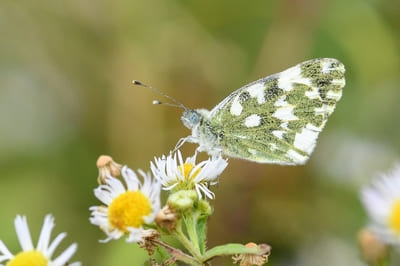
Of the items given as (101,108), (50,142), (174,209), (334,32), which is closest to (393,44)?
(334,32)

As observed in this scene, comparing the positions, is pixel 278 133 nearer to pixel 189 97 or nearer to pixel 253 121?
pixel 253 121

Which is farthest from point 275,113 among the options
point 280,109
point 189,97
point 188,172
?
point 189,97

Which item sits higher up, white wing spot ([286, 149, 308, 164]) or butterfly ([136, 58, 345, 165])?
butterfly ([136, 58, 345, 165])

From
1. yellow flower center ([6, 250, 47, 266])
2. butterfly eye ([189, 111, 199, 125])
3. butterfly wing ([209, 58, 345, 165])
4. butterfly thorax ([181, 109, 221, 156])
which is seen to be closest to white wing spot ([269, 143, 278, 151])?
butterfly wing ([209, 58, 345, 165])

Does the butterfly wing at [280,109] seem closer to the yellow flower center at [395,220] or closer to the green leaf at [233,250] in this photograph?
the yellow flower center at [395,220]

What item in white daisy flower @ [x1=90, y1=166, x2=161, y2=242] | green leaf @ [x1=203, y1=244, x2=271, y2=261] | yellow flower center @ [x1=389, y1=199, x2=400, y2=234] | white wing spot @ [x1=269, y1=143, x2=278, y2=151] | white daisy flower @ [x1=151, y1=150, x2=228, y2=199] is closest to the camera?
green leaf @ [x1=203, y1=244, x2=271, y2=261]

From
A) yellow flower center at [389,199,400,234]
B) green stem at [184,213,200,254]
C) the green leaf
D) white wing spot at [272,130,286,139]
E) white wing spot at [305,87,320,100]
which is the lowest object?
the green leaf

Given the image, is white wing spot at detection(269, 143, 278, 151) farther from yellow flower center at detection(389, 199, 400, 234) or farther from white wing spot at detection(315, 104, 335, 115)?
yellow flower center at detection(389, 199, 400, 234)
